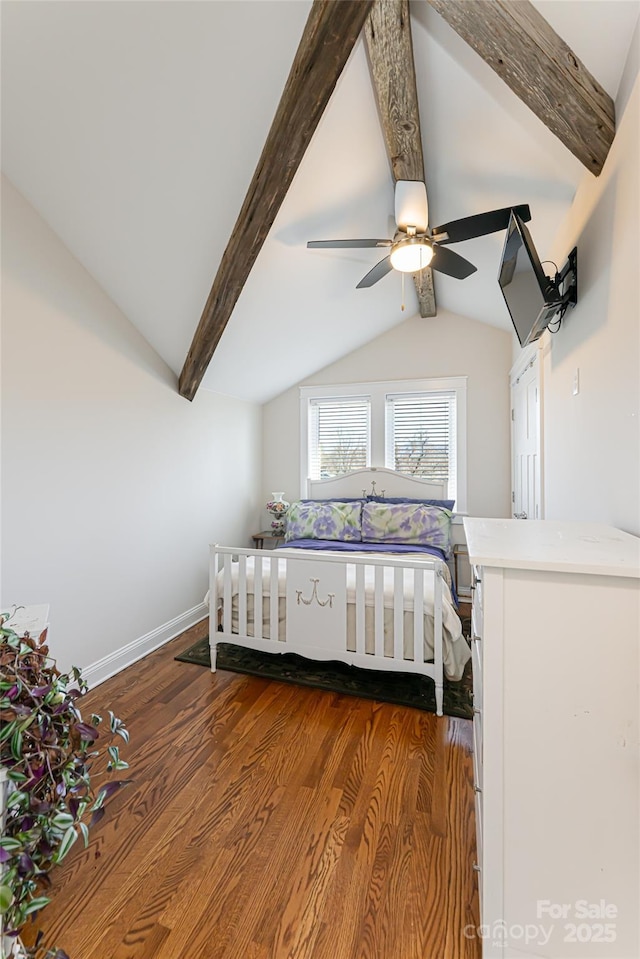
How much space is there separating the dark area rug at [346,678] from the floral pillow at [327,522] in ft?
4.31

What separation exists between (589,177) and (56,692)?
2714 millimetres

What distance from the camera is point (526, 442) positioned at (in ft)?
10.4

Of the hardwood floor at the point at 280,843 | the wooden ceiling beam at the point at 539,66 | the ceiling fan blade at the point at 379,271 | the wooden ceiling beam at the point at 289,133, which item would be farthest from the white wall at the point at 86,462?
the wooden ceiling beam at the point at 539,66

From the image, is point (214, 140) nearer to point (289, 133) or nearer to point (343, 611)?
point (289, 133)

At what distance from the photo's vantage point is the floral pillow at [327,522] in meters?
3.95

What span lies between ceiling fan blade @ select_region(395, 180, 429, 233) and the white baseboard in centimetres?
317

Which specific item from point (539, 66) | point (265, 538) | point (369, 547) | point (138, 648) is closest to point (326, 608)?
point (369, 547)

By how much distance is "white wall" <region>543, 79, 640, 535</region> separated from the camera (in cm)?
137

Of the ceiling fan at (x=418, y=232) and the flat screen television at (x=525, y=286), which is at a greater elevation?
the ceiling fan at (x=418, y=232)

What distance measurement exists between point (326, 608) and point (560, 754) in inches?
61.5

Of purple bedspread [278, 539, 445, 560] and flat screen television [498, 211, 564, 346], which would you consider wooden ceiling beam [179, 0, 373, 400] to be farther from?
purple bedspread [278, 539, 445, 560]

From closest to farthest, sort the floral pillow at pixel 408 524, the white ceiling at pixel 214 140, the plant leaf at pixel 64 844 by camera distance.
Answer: the plant leaf at pixel 64 844
the white ceiling at pixel 214 140
the floral pillow at pixel 408 524

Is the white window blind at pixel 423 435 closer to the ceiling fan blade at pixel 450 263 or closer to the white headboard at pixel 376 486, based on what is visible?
the white headboard at pixel 376 486

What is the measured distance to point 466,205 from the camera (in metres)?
2.48
